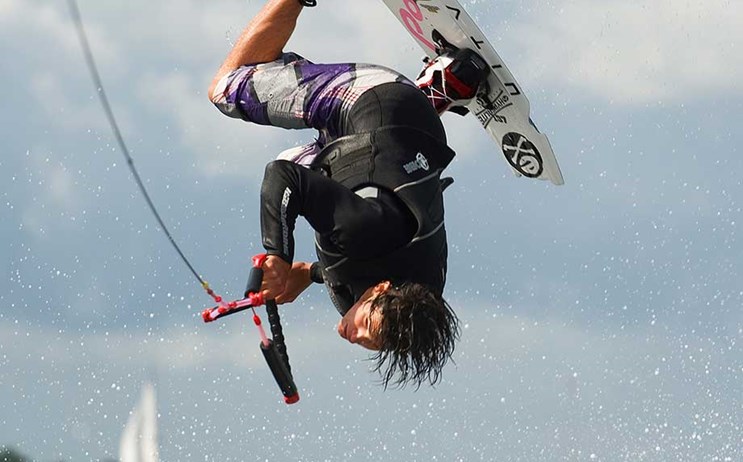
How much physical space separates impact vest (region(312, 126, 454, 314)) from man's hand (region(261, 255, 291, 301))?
2.33ft

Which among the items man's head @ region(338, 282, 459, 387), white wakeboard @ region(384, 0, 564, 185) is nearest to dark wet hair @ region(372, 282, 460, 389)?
man's head @ region(338, 282, 459, 387)

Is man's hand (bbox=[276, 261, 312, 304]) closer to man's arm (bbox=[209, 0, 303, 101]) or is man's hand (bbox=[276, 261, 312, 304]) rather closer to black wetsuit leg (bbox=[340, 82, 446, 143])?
black wetsuit leg (bbox=[340, 82, 446, 143])

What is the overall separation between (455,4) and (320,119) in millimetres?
1889

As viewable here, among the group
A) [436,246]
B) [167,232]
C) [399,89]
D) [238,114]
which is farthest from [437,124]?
[167,232]

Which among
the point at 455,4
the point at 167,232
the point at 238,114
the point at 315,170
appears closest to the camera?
the point at 167,232

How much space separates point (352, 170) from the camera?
885cm

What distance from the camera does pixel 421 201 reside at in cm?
873

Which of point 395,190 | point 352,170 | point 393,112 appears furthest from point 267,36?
point 395,190

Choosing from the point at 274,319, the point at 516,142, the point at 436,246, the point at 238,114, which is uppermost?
the point at 238,114

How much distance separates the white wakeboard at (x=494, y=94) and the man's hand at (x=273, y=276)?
337 centimetres

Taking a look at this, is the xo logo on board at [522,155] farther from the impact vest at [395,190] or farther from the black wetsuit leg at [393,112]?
the impact vest at [395,190]

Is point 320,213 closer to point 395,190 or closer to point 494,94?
point 395,190

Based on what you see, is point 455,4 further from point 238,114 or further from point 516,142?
point 238,114

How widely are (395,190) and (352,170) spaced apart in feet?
1.23
